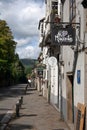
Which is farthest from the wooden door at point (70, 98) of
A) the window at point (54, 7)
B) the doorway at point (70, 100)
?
the window at point (54, 7)

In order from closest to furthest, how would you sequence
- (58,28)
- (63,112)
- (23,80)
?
(58,28), (63,112), (23,80)

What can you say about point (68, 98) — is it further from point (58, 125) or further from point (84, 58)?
point (84, 58)

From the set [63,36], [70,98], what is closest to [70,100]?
[70,98]

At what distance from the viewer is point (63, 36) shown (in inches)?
562

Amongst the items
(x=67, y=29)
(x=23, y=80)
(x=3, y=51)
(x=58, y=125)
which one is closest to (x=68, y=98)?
(x=58, y=125)

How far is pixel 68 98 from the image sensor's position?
18578 mm

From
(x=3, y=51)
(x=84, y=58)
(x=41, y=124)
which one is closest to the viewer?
(x=84, y=58)

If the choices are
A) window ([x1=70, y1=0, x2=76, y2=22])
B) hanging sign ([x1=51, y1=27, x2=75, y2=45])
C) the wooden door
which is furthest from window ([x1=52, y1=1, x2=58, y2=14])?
hanging sign ([x1=51, y1=27, x2=75, y2=45])

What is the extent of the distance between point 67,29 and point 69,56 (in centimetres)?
347

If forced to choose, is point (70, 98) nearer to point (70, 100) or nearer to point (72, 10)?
point (70, 100)

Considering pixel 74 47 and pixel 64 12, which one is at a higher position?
pixel 64 12

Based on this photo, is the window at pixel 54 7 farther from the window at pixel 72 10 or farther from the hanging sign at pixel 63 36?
the hanging sign at pixel 63 36

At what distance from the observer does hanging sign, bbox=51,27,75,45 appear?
14.3 metres

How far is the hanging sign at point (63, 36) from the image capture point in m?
14.3
